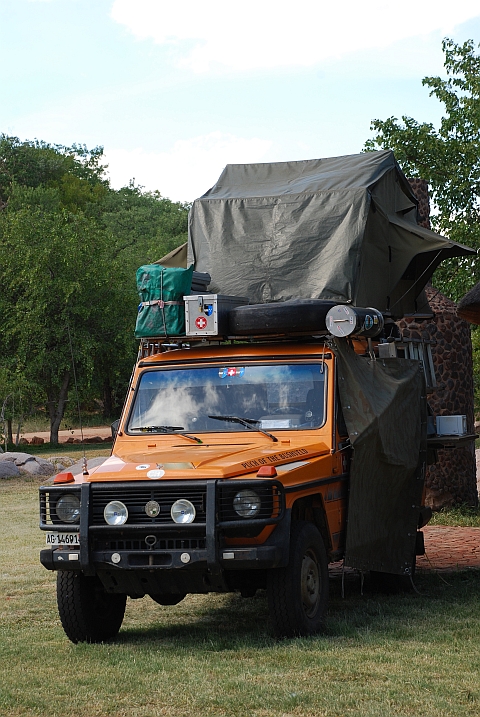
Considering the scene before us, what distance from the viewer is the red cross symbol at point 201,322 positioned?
342 inches

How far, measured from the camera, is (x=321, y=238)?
9.84m

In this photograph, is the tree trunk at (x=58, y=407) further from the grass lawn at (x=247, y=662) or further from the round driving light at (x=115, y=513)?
the round driving light at (x=115, y=513)

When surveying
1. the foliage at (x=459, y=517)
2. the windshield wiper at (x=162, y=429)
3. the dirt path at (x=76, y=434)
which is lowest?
the foliage at (x=459, y=517)

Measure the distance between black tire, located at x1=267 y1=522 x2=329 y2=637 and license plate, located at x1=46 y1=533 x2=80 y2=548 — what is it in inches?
53.3

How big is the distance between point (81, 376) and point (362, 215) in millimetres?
28394

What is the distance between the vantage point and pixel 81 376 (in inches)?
Answer: 1470

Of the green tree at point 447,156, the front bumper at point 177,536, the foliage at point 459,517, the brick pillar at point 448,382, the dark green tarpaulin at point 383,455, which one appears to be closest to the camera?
the front bumper at point 177,536

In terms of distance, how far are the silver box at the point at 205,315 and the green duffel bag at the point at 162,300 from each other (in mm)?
124

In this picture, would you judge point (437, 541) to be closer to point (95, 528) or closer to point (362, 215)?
point (362, 215)

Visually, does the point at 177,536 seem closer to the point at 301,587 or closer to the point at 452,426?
the point at 301,587

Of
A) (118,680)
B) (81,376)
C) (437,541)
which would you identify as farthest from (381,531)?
(81,376)

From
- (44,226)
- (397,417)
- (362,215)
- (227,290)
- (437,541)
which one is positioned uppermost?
(44,226)

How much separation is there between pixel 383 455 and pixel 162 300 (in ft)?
7.36

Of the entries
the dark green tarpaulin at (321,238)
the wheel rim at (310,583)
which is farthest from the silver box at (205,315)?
the wheel rim at (310,583)
